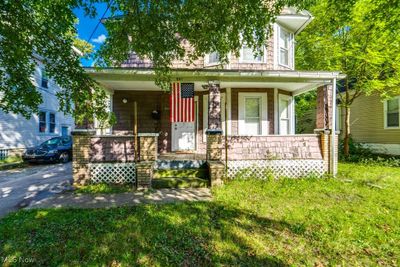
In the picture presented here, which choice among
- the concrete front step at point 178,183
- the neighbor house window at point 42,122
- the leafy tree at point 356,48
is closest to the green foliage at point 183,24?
the concrete front step at point 178,183

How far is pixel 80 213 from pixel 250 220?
138 inches

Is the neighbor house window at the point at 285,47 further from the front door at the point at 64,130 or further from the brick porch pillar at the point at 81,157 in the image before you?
the front door at the point at 64,130

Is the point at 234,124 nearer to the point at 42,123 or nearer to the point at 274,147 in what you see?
the point at 274,147

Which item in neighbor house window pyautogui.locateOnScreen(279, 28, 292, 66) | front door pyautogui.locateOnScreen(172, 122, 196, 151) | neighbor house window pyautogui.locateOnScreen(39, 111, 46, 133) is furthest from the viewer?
Answer: neighbor house window pyautogui.locateOnScreen(39, 111, 46, 133)

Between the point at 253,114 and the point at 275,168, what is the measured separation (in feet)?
9.34

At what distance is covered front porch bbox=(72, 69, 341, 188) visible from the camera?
6.86 metres

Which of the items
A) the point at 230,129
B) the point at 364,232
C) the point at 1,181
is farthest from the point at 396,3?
the point at 1,181

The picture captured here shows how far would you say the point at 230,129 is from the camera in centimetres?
909

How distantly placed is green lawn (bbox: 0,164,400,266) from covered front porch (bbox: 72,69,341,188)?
1.95 m

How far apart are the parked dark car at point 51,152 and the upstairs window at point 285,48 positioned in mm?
12475

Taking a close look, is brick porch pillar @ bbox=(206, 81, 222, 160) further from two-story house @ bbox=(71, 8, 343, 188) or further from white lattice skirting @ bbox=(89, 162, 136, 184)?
white lattice skirting @ bbox=(89, 162, 136, 184)

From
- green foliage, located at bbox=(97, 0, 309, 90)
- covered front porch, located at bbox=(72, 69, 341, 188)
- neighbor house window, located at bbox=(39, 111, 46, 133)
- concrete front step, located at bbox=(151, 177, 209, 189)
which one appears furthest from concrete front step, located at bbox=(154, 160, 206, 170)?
neighbor house window, located at bbox=(39, 111, 46, 133)

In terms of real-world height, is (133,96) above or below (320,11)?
below

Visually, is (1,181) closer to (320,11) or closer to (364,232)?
(364,232)
